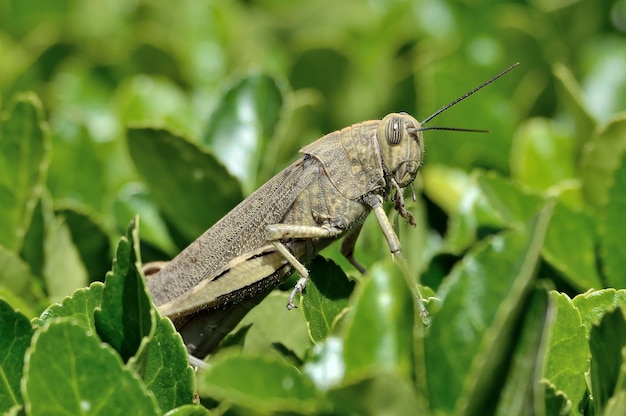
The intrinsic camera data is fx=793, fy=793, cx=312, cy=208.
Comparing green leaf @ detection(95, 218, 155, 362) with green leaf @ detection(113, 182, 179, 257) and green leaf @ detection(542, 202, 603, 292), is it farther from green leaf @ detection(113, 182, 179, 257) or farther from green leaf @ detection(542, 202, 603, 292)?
green leaf @ detection(542, 202, 603, 292)

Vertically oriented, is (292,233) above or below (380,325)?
below

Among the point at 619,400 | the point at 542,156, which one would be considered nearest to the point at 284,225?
the point at 542,156

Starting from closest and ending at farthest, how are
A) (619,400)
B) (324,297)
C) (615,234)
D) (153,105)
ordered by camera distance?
(619,400) < (324,297) < (615,234) < (153,105)

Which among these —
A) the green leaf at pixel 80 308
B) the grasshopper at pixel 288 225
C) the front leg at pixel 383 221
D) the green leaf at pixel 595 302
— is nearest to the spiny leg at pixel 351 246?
the grasshopper at pixel 288 225

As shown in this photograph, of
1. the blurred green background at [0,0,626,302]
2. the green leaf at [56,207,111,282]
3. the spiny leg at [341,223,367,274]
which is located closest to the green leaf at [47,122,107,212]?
the blurred green background at [0,0,626,302]

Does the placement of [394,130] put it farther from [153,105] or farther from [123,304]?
[123,304]

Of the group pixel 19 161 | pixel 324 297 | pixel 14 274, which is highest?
pixel 19 161

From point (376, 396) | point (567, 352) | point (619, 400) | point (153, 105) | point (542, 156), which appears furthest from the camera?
point (153, 105)
